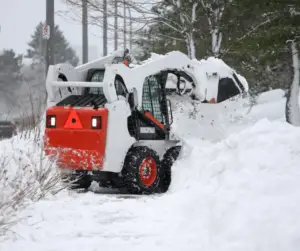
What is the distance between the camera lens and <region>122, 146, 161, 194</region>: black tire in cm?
974

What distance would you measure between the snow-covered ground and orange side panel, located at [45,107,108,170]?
3.35ft

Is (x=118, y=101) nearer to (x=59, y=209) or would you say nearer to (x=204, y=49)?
(x=59, y=209)

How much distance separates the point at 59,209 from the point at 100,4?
11.4 metres

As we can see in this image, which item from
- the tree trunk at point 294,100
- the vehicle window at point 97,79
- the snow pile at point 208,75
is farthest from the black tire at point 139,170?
the tree trunk at point 294,100

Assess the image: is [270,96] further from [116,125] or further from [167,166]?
[116,125]

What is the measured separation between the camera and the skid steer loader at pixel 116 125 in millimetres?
9445

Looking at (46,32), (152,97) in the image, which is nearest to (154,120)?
(152,97)

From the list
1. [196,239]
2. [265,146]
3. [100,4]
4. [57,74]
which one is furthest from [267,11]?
[196,239]

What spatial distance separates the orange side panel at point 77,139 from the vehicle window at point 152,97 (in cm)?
133

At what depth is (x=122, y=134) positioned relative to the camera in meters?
9.69

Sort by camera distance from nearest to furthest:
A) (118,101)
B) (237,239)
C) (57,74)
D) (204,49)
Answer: (237,239) < (118,101) < (57,74) < (204,49)

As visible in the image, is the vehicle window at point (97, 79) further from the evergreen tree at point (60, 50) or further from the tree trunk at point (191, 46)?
the evergreen tree at point (60, 50)

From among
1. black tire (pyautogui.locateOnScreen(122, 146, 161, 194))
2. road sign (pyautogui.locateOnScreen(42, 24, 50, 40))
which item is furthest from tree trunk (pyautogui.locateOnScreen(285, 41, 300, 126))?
black tire (pyautogui.locateOnScreen(122, 146, 161, 194))

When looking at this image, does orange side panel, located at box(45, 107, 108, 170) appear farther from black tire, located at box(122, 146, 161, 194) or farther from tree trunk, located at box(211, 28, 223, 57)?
tree trunk, located at box(211, 28, 223, 57)
